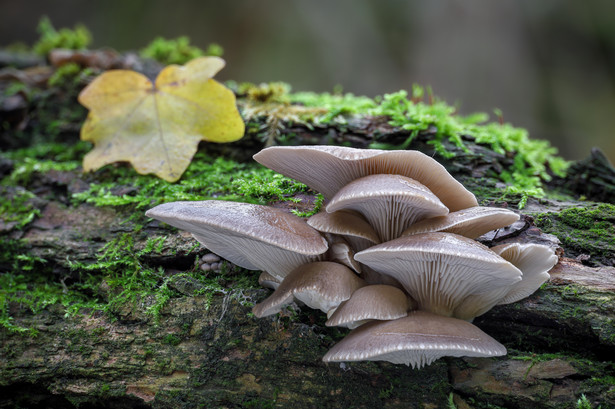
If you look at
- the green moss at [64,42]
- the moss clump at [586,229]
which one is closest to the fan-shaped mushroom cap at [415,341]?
the moss clump at [586,229]

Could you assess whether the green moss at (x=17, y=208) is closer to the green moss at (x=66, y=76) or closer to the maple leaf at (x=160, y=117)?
the maple leaf at (x=160, y=117)

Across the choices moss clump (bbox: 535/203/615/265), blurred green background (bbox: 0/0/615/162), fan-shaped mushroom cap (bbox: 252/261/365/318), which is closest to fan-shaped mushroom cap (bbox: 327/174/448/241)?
fan-shaped mushroom cap (bbox: 252/261/365/318)

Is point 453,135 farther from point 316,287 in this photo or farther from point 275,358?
point 275,358

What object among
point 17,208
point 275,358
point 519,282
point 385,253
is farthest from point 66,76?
point 519,282

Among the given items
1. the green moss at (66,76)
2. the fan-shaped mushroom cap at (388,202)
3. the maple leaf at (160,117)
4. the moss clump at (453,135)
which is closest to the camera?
the fan-shaped mushroom cap at (388,202)

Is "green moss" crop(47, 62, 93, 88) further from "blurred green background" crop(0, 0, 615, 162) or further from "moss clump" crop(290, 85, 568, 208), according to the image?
"blurred green background" crop(0, 0, 615, 162)

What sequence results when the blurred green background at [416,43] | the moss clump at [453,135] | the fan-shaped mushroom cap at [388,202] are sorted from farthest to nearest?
the blurred green background at [416,43], the moss clump at [453,135], the fan-shaped mushroom cap at [388,202]

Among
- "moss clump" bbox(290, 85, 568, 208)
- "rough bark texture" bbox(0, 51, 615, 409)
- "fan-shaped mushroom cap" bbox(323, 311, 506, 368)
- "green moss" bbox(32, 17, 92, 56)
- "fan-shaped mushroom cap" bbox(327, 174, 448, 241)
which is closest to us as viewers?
"fan-shaped mushroom cap" bbox(323, 311, 506, 368)
